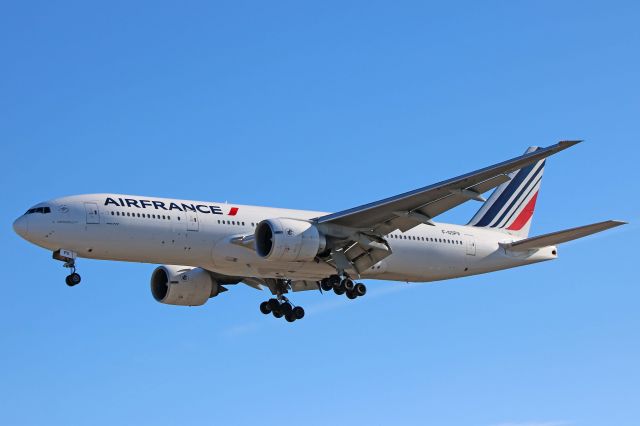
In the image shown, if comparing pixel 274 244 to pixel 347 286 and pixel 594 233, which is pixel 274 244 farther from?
pixel 594 233

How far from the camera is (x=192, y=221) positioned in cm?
4419

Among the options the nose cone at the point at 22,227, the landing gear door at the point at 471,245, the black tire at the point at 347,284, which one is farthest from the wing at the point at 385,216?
the nose cone at the point at 22,227

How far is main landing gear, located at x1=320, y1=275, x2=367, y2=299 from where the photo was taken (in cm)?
4647

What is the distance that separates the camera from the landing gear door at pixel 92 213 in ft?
141

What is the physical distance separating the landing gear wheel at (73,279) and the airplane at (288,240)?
0.04 metres

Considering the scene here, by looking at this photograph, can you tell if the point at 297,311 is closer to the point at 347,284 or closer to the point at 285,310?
the point at 285,310

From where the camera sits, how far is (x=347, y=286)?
152 ft

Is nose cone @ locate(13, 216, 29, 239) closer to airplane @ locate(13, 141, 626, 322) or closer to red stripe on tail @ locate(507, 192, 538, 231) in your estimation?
airplane @ locate(13, 141, 626, 322)

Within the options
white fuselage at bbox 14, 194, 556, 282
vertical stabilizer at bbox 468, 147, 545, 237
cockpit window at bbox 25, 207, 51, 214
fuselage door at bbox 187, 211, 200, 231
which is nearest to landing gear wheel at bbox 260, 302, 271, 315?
white fuselage at bbox 14, 194, 556, 282

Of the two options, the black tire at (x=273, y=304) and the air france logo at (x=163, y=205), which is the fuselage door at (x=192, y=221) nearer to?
the air france logo at (x=163, y=205)

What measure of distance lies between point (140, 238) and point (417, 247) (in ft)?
38.5

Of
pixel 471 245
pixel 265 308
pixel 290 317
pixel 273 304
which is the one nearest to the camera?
pixel 471 245

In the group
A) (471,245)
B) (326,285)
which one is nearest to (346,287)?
(326,285)

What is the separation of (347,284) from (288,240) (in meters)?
3.95
